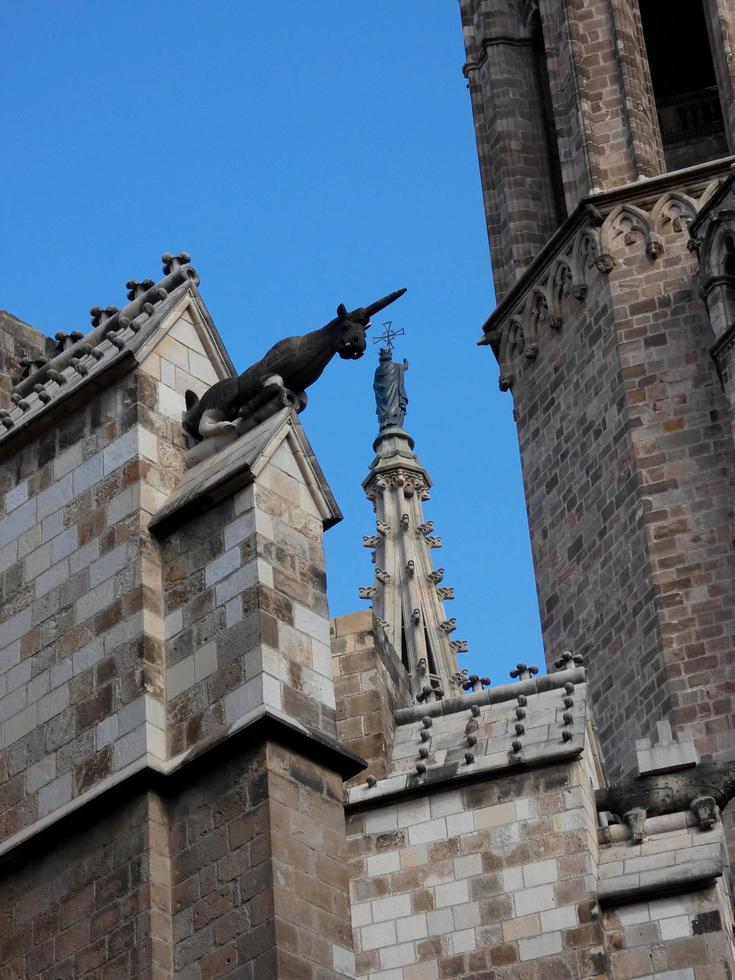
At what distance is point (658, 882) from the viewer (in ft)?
60.3

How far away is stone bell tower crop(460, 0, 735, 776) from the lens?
98.6ft

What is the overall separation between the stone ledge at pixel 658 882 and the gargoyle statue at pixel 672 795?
1.75 ft

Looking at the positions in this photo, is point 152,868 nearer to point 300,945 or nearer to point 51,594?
point 300,945

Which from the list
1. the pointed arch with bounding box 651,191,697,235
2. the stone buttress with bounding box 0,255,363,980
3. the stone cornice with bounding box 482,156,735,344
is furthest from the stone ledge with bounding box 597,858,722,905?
the stone cornice with bounding box 482,156,735,344

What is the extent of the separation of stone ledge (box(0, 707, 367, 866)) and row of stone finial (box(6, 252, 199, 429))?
3.03 meters

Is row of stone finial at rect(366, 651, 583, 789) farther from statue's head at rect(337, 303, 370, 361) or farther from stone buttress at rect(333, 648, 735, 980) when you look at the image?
statue's head at rect(337, 303, 370, 361)

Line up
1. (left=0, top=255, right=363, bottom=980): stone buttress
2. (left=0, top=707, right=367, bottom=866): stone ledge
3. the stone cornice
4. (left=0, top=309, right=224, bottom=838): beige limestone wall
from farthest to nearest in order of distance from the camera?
the stone cornice
(left=0, top=309, right=224, bottom=838): beige limestone wall
(left=0, top=707, right=367, bottom=866): stone ledge
(left=0, top=255, right=363, bottom=980): stone buttress

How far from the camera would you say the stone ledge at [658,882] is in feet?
59.6

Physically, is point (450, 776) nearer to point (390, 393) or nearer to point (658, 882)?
point (658, 882)

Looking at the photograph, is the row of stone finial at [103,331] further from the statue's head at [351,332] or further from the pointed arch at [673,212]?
the pointed arch at [673,212]

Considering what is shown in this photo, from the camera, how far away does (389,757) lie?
1947 cm

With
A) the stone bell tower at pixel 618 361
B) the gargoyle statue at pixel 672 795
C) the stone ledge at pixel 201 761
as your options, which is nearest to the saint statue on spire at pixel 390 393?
the stone bell tower at pixel 618 361

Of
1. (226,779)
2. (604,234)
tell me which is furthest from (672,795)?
(604,234)

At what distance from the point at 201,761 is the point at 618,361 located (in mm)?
18059
